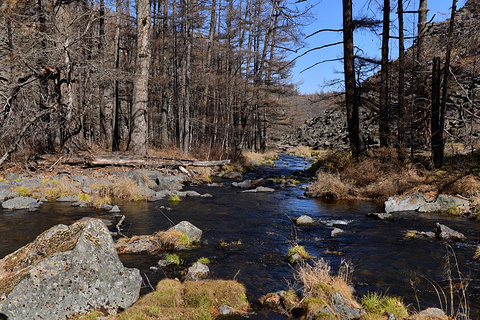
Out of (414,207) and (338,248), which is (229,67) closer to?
(414,207)

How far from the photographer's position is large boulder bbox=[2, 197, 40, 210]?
988cm

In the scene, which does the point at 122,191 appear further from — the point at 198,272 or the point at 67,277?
the point at 67,277

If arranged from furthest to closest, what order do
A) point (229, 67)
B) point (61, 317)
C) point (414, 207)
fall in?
point (229, 67), point (414, 207), point (61, 317)

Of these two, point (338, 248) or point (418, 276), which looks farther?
point (338, 248)

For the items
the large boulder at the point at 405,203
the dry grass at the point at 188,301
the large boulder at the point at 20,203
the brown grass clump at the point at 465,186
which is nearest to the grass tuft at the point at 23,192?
the large boulder at the point at 20,203

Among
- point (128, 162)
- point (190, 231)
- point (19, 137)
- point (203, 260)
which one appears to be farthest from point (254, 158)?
point (203, 260)

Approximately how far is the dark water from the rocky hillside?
4007mm

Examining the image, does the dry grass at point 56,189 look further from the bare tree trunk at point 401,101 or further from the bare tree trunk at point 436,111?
the bare tree trunk at point 436,111

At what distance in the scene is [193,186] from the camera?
591 inches

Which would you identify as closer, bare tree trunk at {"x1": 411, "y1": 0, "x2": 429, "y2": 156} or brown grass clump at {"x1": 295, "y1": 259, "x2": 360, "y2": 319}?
brown grass clump at {"x1": 295, "y1": 259, "x2": 360, "y2": 319}

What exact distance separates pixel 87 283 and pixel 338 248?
16.6 ft

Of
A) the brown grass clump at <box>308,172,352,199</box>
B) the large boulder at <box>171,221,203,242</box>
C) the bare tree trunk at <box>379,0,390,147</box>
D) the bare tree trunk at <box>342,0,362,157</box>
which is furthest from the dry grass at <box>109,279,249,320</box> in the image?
the bare tree trunk at <box>379,0,390,147</box>

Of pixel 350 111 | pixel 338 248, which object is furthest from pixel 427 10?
pixel 338 248

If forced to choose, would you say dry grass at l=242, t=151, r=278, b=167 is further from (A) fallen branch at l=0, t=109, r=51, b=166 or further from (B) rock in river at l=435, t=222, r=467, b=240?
(B) rock in river at l=435, t=222, r=467, b=240
